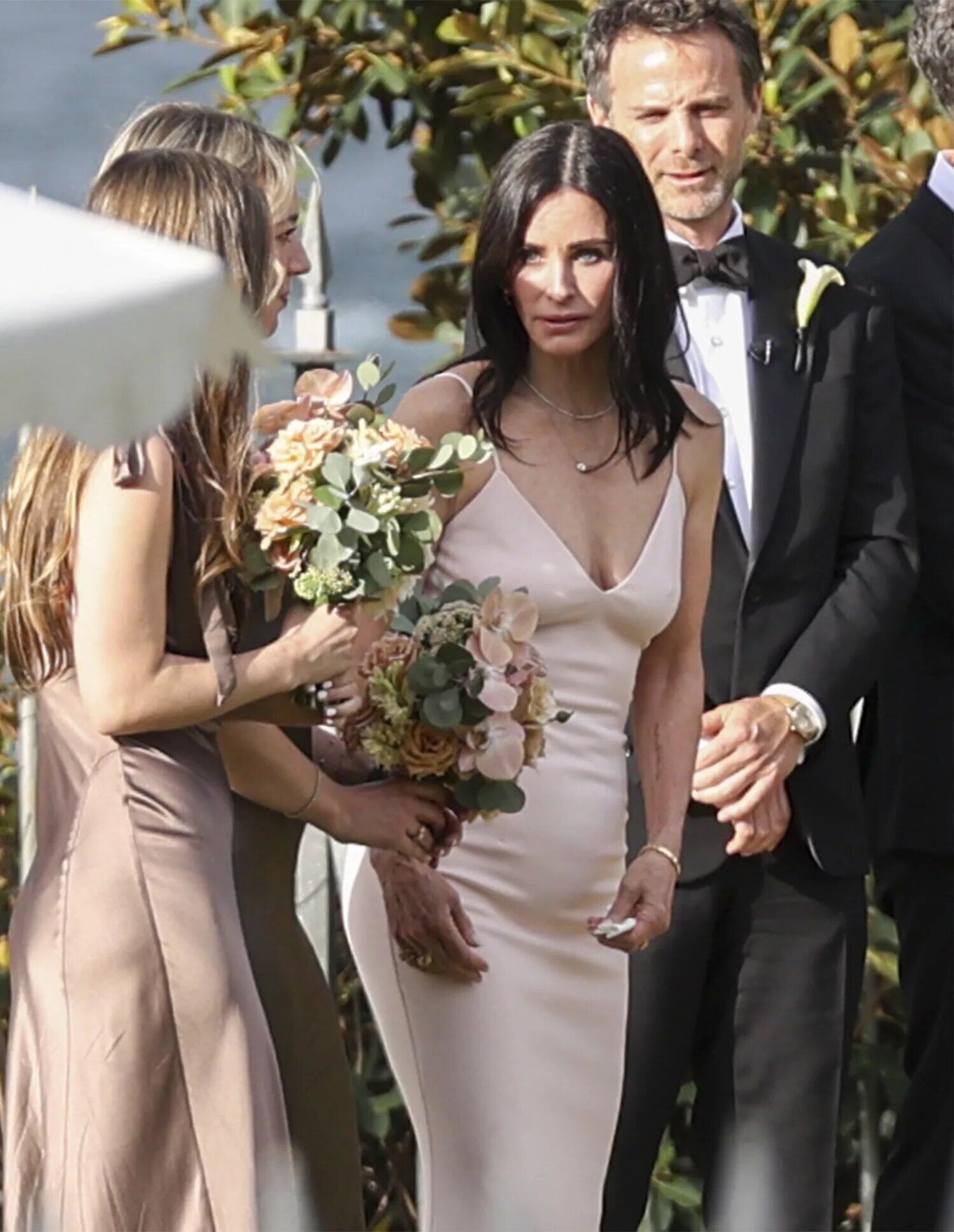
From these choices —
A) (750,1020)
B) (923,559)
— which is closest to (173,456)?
(750,1020)

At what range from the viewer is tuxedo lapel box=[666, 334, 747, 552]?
4.61 m

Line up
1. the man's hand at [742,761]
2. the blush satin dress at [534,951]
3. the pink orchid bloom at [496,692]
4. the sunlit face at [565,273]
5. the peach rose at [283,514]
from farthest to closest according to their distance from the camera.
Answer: the man's hand at [742,761] < the sunlit face at [565,273] < the blush satin dress at [534,951] < the pink orchid bloom at [496,692] < the peach rose at [283,514]

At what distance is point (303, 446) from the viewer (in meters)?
3.73

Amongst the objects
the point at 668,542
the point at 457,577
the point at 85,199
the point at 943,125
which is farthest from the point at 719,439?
the point at 943,125

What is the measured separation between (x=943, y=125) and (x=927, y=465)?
1.06 m

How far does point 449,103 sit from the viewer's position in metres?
5.94

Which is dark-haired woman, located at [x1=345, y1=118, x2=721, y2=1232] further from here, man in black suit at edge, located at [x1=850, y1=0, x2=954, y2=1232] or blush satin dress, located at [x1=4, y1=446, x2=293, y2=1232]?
man in black suit at edge, located at [x1=850, y1=0, x2=954, y2=1232]

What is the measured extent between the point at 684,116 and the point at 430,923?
1570mm

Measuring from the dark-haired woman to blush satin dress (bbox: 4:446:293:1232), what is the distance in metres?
0.45

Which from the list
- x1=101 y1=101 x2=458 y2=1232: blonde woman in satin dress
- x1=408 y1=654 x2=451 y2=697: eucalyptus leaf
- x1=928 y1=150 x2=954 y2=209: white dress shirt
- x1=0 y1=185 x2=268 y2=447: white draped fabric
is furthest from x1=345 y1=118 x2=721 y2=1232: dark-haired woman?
x1=0 y1=185 x2=268 y2=447: white draped fabric

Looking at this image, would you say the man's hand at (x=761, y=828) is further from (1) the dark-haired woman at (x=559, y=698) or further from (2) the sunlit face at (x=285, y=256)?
(2) the sunlit face at (x=285, y=256)

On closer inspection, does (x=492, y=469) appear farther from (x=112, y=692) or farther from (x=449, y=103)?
(x=449, y=103)

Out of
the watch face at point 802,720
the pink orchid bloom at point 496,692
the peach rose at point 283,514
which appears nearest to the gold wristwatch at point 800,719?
the watch face at point 802,720

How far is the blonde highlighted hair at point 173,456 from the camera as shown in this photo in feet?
12.0
